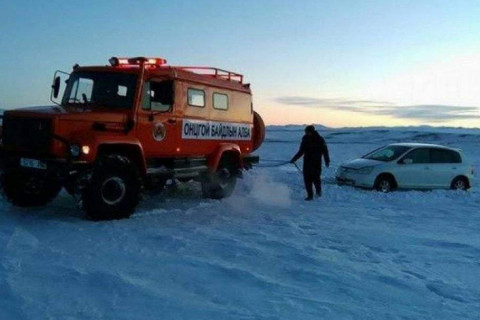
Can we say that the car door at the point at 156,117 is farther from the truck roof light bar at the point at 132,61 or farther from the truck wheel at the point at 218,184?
the truck wheel at the point at 218,184

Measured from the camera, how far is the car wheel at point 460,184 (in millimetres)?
15750

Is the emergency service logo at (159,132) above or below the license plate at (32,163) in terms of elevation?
above

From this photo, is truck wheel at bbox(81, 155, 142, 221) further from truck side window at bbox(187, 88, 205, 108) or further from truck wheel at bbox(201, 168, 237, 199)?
truck wheel at bbox(201, 168, 237, 199)

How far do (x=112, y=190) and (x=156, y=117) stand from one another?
1.63m

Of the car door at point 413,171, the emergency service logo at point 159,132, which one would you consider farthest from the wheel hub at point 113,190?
the car door at point 413,171

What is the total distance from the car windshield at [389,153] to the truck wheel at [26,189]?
9.38 meters

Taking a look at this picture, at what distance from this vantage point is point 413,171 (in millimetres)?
15320

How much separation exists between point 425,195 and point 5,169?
989 cm

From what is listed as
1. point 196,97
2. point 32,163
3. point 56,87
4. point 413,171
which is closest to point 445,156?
point 413,171

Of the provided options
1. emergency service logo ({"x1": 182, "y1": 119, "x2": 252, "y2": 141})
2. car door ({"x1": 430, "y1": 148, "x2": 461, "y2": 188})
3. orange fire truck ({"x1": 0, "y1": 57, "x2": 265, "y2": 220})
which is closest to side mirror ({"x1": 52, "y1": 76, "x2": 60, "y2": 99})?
orange fire truck ({"x1": 0, "y1": 57, "x2": 265, "y2": 220})

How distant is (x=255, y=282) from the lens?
575 cm

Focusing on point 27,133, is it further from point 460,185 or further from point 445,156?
point 460,185

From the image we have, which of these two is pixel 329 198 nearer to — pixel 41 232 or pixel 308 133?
pixel 308 133

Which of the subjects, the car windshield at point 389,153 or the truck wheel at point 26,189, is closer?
the truck wheel at point 26,189
